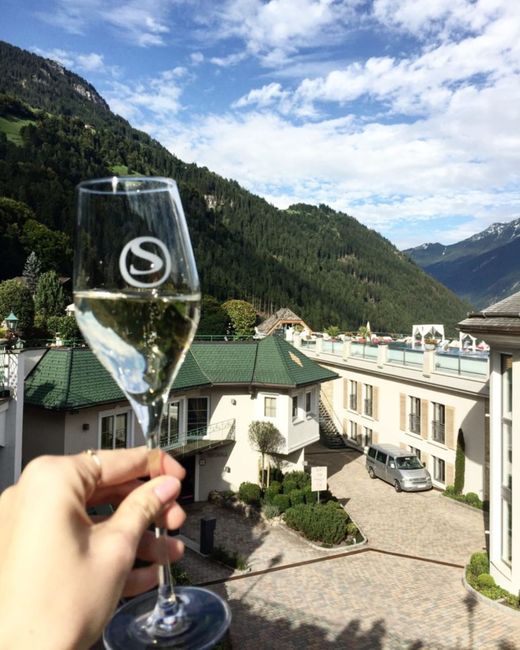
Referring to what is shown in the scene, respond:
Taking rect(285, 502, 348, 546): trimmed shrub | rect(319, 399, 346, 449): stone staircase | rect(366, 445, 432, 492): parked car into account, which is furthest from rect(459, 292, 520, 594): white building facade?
rect(319, 399, 346, 449): stone staircase

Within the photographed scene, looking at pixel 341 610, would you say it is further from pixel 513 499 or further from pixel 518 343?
pixel 518 343

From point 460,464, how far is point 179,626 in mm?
21476

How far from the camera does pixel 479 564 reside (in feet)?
44.1

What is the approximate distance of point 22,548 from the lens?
1.03 metres

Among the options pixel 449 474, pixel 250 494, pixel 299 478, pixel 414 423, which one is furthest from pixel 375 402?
pixel 250 494

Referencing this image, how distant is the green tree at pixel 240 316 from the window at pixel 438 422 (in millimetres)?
32070

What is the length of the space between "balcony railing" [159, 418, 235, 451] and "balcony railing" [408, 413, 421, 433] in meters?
9.76

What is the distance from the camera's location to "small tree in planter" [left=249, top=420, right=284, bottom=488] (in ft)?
64.0

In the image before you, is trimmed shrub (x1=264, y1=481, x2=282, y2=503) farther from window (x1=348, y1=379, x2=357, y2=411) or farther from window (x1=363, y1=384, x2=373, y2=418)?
window (x1=348, y1=379, x2=357, y2=411)

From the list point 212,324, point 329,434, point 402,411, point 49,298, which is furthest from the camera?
point 212,324

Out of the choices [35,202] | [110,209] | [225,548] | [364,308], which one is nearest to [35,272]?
[35,202]

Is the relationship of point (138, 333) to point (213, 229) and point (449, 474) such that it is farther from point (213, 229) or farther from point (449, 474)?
point (213, 229)

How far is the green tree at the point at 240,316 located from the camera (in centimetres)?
5438

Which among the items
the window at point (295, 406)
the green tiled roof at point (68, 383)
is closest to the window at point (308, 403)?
the window at point (295, 406)
